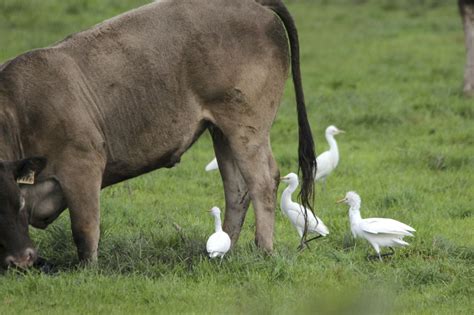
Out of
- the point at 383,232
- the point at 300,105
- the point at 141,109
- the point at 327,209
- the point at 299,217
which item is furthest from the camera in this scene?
the point at 327,209

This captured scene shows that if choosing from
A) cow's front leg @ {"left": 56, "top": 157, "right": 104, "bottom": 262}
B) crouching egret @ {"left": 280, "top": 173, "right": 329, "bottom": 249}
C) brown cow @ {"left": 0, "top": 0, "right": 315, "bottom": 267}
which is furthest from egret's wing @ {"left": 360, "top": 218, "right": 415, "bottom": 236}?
cow's front leg @ {"left": 56, "top": 157, "right": 104, "bottom": 262}

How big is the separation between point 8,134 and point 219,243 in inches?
65.5

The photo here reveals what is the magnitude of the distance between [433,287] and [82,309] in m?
2.43

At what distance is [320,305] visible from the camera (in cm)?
313

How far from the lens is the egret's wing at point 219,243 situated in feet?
26.0

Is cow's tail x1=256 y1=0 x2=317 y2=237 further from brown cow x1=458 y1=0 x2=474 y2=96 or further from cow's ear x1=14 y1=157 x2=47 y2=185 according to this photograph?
brown cow x1=458 y1=0 x2=474 y2=96

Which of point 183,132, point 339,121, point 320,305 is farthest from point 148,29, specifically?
point 339,121

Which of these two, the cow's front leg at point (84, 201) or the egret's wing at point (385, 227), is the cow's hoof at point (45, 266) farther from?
the egret's wing at point (385, 227)

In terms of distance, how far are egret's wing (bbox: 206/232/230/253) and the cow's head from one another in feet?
4.08

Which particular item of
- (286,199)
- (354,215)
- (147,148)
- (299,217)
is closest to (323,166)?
(286,199)

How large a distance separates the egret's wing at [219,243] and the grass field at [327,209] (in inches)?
4.7

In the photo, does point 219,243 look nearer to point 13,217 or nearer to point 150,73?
point 150,73

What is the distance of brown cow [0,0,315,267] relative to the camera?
25.4ft

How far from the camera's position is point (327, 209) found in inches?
432
